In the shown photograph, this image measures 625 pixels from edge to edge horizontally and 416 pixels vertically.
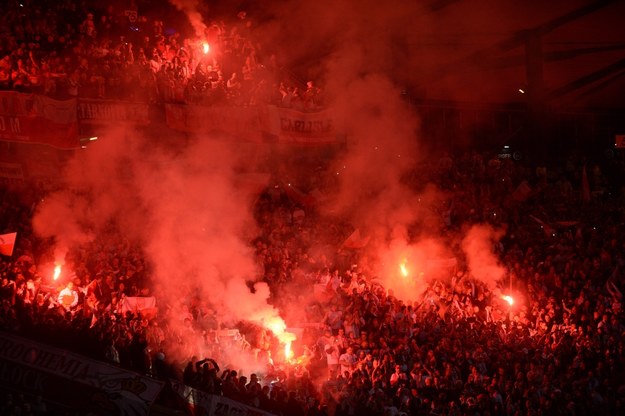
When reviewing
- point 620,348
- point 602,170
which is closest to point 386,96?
point 602,170

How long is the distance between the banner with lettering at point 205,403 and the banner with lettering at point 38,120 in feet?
14.5

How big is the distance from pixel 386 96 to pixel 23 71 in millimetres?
5652

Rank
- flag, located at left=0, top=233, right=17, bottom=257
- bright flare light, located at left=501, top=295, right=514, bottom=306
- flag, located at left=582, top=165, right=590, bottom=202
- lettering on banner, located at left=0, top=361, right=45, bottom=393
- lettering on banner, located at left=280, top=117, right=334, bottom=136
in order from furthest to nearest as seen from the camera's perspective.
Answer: flag, located at left=582, top=165, right=590, bottom=202 → lettering on banner, located at left=280, top=117, right=334, bottom=136 → bright flare light, located at left=501, top=295, right=514, bottom=306 → flag, located at left=0, top=233, right=17, bottom=257 → lettering on banner, located at left=0, top=361, right=45, bottom=393

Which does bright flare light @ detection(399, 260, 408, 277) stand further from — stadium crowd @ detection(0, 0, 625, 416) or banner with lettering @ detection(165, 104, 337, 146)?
banner with lettering @ detection(165, 104, 337, 146)

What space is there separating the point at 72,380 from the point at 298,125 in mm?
5895

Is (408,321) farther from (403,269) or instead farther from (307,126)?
(307,126)

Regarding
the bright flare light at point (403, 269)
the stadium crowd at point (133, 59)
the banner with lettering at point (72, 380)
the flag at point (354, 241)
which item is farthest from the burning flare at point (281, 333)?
the stadium crowd at point (133, 59)

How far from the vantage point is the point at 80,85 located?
9.70 meters

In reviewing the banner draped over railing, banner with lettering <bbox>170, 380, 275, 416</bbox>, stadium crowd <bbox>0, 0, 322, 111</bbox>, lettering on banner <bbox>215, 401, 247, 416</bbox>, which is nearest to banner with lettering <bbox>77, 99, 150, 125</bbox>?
the banner draped over railing

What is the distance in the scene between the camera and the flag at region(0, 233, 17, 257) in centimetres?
841

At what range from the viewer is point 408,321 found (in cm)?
854

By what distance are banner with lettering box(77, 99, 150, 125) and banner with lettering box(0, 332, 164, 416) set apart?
160 inches

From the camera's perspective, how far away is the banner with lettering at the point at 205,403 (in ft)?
21.5

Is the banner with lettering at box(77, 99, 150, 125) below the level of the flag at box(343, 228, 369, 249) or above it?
above
